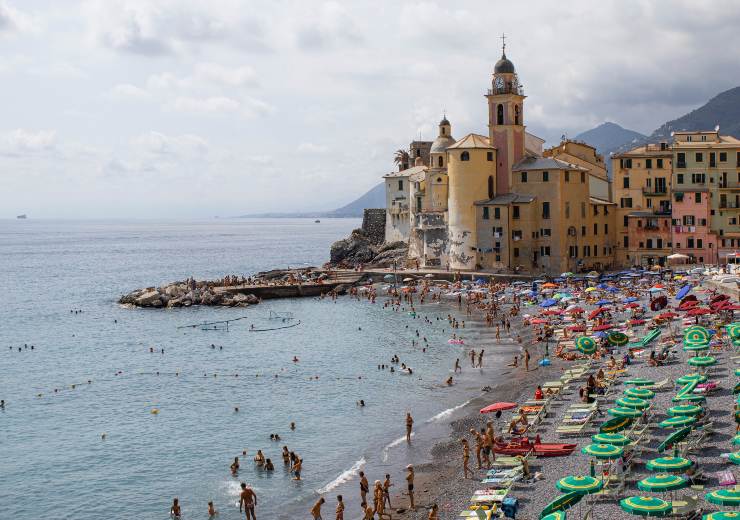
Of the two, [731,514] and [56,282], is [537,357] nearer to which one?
[731,514]

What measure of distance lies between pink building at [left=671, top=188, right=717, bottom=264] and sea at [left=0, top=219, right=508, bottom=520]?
2508 centimetres

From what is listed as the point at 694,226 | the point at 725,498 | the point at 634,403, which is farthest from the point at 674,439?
the point at 694,226

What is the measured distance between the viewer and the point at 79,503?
32.0 metres

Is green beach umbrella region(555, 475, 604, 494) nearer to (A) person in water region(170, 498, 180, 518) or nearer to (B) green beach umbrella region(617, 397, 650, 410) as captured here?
(B) green beach umbrella region(617, 397, 650, 410)

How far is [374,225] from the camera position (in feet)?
410

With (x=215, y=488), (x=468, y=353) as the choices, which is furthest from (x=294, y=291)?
(x=215, y=488)

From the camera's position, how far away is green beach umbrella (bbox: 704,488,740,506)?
21.0m

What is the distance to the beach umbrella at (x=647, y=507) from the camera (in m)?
21.4

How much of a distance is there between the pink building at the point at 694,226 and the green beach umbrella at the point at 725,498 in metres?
64.0

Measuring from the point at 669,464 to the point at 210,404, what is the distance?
2824cm

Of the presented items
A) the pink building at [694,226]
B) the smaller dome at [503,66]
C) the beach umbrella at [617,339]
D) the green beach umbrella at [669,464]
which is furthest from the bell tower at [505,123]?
the green beach umbrella at [669,464]

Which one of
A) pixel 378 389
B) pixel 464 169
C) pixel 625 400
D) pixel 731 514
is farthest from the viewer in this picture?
pixel 464 169

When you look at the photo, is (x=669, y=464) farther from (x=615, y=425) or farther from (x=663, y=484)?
(x=615, y=425)

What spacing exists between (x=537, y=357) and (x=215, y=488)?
26.4 m
